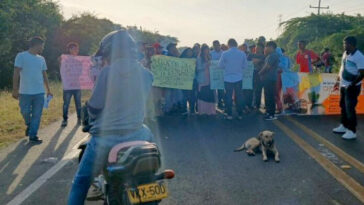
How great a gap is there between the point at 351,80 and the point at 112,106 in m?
5.69

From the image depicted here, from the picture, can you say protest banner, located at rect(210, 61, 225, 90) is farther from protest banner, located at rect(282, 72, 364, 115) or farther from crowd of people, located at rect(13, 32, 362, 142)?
protest banner, located at rect(282, 72, 364, 115)

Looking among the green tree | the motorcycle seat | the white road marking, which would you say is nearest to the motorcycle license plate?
the motorcycle seat

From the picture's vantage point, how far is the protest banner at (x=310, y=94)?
10367 millimetres

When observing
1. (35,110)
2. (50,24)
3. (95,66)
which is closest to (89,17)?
(50,24)

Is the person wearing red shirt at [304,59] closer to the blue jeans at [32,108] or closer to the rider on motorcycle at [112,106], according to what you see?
the blue jeans at [32,108]

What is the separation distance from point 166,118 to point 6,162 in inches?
192

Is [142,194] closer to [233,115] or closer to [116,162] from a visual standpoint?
[116,162]

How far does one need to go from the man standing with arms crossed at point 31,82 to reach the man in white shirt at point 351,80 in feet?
19.6

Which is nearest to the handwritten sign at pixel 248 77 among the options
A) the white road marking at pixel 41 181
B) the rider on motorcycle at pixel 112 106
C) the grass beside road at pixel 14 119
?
the grass beside road at pixel 14 119

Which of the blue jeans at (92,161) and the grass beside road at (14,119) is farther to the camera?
the grass beside road at (14,119)

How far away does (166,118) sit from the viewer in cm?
1038

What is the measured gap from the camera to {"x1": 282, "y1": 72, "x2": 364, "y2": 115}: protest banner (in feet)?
34.0

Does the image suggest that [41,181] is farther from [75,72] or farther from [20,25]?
[20,25]

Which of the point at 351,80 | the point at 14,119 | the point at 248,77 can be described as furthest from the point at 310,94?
the point at 14,119
